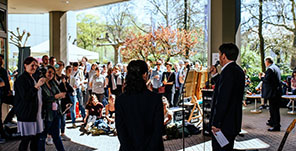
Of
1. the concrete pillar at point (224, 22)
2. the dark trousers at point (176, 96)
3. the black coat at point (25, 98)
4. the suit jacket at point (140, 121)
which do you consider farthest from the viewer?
the dark trousers at point (176, 96)

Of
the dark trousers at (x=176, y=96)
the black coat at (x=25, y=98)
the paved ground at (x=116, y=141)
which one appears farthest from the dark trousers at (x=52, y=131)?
the dark trousers at (x=176, y=96)

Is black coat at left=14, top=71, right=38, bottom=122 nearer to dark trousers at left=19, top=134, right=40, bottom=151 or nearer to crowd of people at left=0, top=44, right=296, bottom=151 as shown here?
crowd of people at left=0, top=44, right=296, bottom=151

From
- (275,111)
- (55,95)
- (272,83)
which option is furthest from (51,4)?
(275,111)

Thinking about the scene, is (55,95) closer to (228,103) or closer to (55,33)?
(228,103)

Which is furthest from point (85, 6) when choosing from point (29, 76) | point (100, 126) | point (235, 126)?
point (235, 126)

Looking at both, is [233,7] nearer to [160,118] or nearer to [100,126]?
[100,126]

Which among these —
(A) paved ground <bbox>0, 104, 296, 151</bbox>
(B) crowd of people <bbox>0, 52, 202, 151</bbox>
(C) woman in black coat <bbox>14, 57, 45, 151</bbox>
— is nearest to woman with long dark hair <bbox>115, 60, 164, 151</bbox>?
(B) crowd of people <bbox>0, 52, 202, 151</bbox>

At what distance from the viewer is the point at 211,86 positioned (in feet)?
23.6

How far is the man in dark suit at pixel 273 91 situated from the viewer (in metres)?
7.65

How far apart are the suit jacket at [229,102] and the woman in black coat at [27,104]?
2428mm

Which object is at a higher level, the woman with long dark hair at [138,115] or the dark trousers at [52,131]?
the woman with long dark hair at [138,115]

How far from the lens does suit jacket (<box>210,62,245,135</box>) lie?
3.16 metres

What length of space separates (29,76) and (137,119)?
248 cm

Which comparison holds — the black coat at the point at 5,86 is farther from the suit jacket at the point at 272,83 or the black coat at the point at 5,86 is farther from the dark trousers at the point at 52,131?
the suit jacket at the point at 272,83
